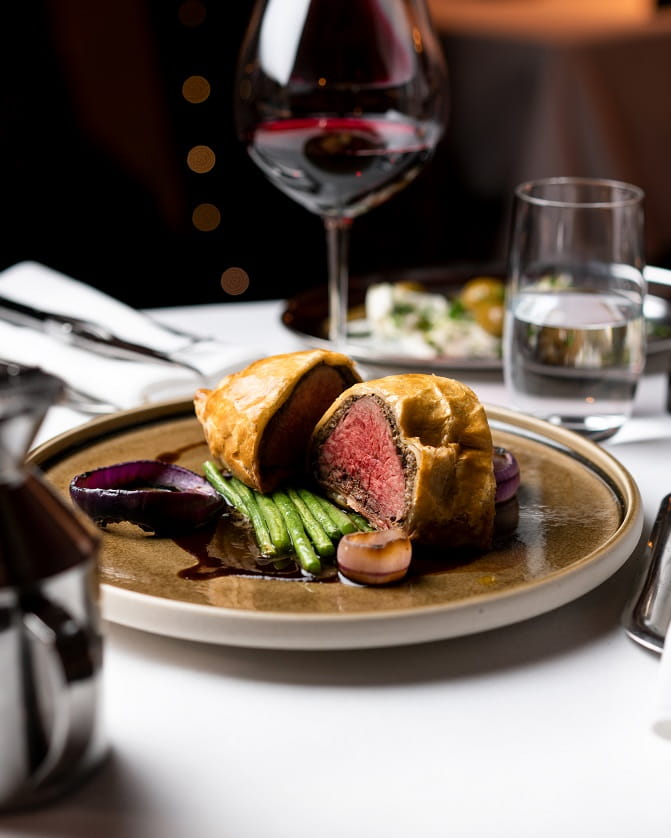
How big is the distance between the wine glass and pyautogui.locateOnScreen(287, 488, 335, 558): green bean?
0.55m

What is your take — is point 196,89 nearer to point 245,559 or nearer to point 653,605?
point 245,559

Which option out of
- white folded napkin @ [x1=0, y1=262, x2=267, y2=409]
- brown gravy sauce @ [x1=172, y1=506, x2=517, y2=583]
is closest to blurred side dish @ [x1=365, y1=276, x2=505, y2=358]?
white folded napkin @ [x1=0, y1=262, x2=267, y2=409]

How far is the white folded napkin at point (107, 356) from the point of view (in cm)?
172

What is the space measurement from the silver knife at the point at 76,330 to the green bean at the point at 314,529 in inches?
24.2

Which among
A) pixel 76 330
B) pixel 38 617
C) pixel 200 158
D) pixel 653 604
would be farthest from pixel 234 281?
pixel 38 617

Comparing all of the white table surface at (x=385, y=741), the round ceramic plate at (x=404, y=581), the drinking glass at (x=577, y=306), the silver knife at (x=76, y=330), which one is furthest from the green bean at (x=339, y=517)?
the silver knife at (x=76, y=330)

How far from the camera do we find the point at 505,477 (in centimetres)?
124

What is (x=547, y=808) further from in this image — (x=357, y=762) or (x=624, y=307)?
(x=624, y=307)

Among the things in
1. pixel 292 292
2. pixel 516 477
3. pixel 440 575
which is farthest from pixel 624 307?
pixel 292 292

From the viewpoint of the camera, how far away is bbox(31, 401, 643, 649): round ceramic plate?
92 cm

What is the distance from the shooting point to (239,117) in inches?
73.1

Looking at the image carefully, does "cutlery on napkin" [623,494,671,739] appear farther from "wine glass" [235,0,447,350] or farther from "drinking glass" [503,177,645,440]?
"wine glass" [235,0,447,350]

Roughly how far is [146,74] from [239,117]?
2.59 metres

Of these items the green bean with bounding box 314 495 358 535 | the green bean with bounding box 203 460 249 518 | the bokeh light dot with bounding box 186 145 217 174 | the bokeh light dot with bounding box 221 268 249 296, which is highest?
the green bean with bounding box 314 495 358 535
